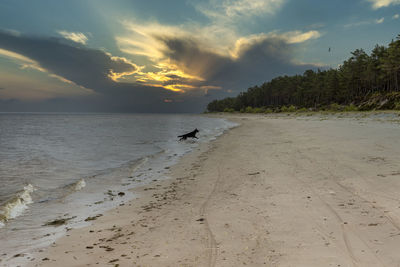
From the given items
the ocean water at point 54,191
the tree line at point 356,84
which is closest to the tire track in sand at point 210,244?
the ocean water at point 54,191

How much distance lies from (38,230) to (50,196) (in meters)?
3.13

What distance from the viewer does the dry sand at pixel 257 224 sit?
327cm

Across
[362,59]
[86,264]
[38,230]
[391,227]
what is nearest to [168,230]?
[86,264]

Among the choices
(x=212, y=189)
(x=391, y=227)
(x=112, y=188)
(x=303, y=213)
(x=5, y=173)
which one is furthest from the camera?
(x=5, y=173)

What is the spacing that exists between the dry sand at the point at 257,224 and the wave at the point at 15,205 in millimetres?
2649

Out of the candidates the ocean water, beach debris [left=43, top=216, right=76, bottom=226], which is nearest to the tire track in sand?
the ocean water

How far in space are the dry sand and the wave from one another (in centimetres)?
265

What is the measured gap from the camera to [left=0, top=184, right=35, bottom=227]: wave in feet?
19.4

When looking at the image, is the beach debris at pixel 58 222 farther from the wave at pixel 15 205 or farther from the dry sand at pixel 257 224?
the wave at pixel 15 205

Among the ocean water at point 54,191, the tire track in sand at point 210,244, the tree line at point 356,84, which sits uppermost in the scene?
the tree line at point 356,84

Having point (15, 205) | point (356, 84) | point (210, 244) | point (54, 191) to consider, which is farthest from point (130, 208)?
point (356, 84)

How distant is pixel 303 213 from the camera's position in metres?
4.66

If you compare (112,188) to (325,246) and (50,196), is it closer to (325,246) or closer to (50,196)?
(50,196)

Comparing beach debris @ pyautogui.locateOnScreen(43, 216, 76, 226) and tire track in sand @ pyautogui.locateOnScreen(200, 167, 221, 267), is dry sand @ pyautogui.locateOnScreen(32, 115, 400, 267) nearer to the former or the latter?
tire track in sand @ pyautogui.locateOnScreen(200, 167, 221, 267)
